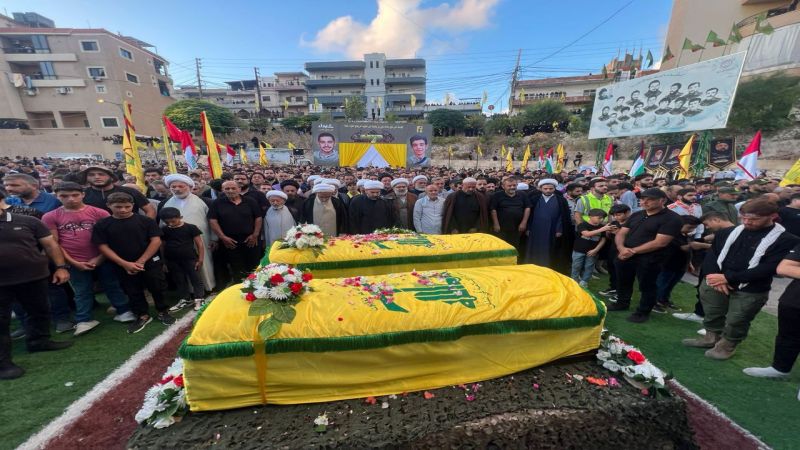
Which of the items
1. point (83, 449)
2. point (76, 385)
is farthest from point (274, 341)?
point (76, 385)

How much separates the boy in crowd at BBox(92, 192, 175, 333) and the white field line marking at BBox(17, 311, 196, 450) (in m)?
0.36

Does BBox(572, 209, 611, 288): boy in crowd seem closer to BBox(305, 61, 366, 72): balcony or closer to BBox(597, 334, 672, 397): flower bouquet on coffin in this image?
BBox(597, 334, 672, 397): flower bouquet on coffin

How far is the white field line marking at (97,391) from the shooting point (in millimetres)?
2367

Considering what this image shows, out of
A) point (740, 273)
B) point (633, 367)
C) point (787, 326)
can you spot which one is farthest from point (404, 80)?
point (633, 367)

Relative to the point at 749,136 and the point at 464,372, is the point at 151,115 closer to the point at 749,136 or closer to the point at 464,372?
the point at 464,372

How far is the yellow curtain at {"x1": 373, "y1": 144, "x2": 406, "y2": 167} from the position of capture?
17.3 m

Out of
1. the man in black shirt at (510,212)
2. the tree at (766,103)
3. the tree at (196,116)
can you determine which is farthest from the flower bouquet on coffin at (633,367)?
the tree at (196,116)

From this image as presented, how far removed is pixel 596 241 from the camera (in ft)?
15.9

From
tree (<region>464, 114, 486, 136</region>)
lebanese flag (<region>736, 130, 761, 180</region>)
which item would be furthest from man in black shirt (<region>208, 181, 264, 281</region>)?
tree (<region>464, 114, 486, 136</region>)

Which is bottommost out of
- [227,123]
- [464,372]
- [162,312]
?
[162,312]

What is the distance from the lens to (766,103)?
20750mm

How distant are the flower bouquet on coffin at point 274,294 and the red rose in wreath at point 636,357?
2683 mm

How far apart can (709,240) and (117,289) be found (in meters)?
7.96

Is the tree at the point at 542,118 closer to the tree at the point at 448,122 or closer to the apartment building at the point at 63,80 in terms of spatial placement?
the tree at the point at 448,122
